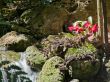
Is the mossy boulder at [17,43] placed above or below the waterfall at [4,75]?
above

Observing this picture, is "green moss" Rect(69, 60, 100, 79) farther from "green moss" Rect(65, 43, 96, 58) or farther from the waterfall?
the waterfall

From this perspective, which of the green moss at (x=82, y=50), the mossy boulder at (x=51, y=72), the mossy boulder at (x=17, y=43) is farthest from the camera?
the mossy boulder at (x=17, y=43)

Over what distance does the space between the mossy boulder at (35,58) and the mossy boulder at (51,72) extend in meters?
0.23

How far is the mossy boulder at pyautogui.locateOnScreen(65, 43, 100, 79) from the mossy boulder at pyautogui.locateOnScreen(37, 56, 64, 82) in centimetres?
16

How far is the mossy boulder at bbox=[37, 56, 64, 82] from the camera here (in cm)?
525

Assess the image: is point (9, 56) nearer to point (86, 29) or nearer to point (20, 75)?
point (20, 75)

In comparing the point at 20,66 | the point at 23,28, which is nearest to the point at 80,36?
the point at 20,66

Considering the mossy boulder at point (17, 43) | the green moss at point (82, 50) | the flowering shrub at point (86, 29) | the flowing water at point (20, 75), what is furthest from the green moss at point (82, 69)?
the mossy boulder at point (17, 43)

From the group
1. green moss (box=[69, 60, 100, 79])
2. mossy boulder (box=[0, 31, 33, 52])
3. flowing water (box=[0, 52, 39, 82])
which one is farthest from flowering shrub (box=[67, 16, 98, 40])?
mossy boulder (box=[0, 31, 33, 52])

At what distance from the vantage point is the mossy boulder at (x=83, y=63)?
531cm

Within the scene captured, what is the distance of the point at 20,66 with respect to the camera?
5984 millimetres

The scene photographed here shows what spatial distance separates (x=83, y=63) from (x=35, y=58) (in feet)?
2.72

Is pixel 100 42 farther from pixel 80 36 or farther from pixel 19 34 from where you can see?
pixel 19 34

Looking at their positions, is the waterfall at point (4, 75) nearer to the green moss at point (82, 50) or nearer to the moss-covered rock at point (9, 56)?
the moss-covered rock at point (9, 56)
